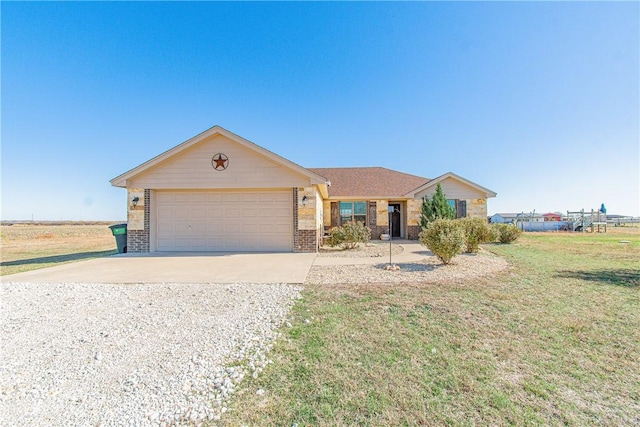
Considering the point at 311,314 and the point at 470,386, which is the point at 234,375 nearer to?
the point at 311,314

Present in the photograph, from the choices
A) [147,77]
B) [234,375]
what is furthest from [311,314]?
[147,77]

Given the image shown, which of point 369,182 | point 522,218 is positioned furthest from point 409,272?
point 522,218

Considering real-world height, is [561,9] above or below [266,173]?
above

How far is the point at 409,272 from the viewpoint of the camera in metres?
7.50

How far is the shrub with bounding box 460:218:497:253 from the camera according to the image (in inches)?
416

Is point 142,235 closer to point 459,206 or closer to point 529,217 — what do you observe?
point 459,206

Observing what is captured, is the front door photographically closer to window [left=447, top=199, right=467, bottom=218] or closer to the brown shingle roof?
the brown shingle roof

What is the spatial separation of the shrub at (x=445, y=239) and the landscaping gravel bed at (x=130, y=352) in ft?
16.0

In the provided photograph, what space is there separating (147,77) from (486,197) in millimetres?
20653

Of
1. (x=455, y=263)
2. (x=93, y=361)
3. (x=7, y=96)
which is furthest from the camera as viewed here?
(x=7, y=96)

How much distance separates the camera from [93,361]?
323 centimetres

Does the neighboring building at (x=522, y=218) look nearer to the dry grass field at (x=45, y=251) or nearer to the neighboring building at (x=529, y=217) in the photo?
the neighboring building at (x=529, y=217)

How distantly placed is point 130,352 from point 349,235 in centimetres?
998

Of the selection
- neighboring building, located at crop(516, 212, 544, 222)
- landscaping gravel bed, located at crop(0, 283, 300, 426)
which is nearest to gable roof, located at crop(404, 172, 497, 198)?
landscaping gravel bed, located at crop(0, 283, 300, 426)
